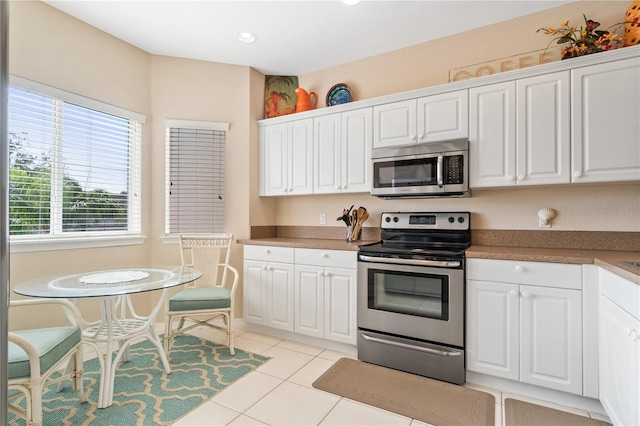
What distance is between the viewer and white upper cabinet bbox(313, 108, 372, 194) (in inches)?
114

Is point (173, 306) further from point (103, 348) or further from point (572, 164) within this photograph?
point (572, 164)

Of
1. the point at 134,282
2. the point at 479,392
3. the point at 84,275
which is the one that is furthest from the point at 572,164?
the point at 84,275

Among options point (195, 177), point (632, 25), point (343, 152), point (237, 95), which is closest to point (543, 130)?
point (632, 25)

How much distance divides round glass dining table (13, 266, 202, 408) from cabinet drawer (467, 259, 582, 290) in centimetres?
201

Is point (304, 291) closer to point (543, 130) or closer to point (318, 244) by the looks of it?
point (318, 244)

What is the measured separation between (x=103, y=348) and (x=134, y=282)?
1.23 m

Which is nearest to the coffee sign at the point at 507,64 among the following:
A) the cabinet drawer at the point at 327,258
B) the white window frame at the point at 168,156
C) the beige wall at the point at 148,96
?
the cabinet drawer at the point at 327,258

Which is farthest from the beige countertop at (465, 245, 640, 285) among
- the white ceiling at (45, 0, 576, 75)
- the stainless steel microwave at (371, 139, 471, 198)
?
the white ceiling at (45, 0, 576, 75)

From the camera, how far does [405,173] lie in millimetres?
2668

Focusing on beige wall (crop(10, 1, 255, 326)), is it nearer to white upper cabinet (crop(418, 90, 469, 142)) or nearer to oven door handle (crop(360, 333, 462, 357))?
oven door handle (crop(360, 333, 462, 357))

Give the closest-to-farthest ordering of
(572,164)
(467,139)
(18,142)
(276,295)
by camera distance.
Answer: (572,164) → (18,142) → (467,139) → (276,295)

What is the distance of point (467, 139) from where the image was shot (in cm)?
245

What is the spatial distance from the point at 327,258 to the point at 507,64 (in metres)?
2.21

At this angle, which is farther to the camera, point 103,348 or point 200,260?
point 200,260
